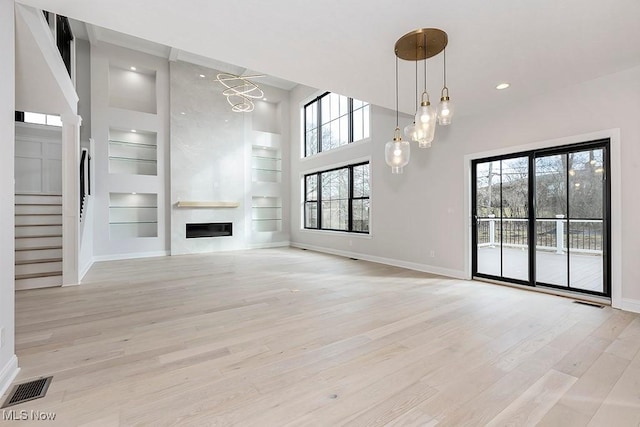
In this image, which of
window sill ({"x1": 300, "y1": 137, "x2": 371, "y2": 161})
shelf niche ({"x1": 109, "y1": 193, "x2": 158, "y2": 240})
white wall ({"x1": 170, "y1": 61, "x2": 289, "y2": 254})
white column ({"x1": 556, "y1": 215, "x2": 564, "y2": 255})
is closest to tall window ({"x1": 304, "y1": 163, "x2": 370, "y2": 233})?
window sill ({"x1": 300, "y1": 137, "x2": 371, "y2": 161})

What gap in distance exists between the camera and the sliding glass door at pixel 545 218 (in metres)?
3.58

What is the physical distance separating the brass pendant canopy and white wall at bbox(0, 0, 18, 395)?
295 cm

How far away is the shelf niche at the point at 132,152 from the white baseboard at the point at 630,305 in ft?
29.6

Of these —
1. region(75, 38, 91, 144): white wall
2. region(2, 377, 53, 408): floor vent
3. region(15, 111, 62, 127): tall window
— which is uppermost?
region(75, 38, 91, 144): white wall

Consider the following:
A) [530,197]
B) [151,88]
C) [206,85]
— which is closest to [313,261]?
[530,197]

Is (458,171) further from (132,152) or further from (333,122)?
(132,152)

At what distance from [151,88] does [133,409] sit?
27.6 feet

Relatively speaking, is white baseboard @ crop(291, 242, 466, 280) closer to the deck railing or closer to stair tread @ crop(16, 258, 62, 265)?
the deck railing

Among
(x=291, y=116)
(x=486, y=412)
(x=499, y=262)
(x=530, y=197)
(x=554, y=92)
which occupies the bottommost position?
(x=486, y=412)

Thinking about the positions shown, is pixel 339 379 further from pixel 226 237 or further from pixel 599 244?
pixel 226 237

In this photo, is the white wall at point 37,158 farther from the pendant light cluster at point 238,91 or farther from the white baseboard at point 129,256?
the pendant light cluster at point 238,91

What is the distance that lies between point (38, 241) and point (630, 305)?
7.99 metres

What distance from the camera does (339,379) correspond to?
194 cm

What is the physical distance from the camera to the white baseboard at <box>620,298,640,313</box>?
3.17 meters
